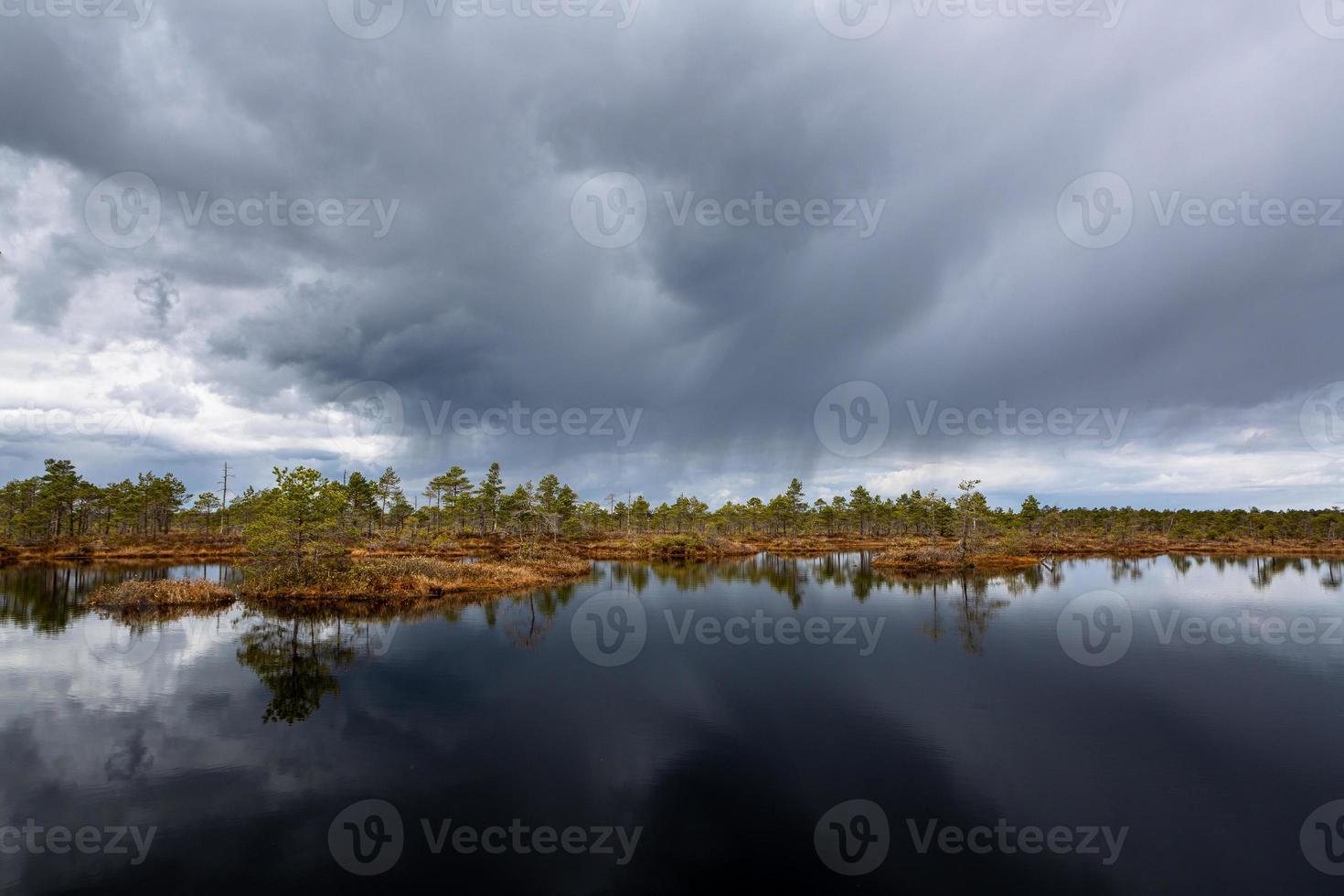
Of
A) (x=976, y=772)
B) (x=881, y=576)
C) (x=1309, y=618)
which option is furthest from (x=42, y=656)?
(x=1309, y=618)

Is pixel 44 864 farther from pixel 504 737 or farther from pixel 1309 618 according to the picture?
pixel 1309 618

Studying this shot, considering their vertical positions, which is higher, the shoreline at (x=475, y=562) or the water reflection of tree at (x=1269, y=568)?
the shoreline at (x=475, y=562)

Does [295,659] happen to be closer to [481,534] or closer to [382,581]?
[382,581]

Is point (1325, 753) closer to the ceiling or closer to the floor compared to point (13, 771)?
closer to the floor

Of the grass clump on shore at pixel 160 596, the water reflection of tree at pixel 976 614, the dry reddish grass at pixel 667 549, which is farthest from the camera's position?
the dry reddish grass at pixel 667 549

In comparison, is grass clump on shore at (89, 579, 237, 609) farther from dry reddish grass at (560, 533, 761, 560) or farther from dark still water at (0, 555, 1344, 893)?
dry reddish grass at (560, 533, 761, 560)

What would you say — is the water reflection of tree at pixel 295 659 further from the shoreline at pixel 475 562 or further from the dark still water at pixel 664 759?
the shoreline at pixel 475 562

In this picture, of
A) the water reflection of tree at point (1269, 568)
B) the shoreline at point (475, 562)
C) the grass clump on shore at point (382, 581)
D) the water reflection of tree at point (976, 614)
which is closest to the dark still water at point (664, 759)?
the water reflection of tree at point (976, 614)

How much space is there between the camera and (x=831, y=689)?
24.2m

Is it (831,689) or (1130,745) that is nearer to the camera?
(1130,745)

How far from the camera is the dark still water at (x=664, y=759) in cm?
1233

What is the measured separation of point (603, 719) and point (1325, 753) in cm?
2489

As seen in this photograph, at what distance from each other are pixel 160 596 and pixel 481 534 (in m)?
71.4

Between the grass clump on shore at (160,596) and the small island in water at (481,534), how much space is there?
0.12 m
